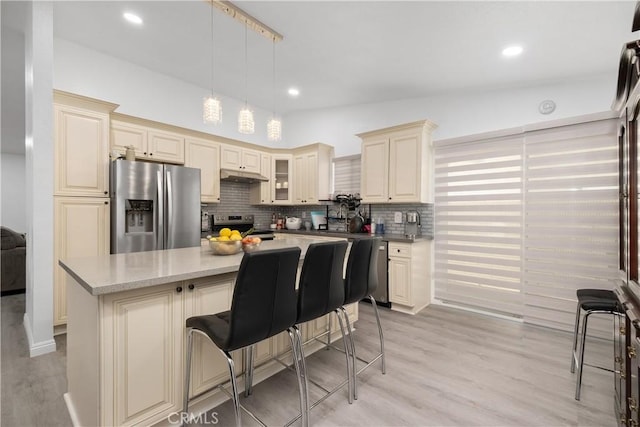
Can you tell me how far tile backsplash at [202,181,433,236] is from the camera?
4105 millimetres

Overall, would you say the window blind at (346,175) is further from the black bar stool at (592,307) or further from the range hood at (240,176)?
the black bar stool at (592,307)

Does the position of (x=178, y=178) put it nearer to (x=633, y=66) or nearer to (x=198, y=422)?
(x=198, y=422)

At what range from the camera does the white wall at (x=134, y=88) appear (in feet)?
10.6

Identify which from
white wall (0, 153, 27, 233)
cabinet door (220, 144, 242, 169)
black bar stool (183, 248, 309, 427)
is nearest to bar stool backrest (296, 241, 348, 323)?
black bar stool (183, 248, 309, 427)

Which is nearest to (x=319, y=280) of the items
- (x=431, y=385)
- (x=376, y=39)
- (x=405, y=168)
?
(x=431, y=385)

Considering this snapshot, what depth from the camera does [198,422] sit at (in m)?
1.72

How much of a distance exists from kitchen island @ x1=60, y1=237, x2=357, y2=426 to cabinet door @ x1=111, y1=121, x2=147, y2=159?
200cm

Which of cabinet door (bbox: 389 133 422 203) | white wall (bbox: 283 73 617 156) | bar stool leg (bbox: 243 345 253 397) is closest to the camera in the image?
bar stool leg (bbox: 243 345 253 397)

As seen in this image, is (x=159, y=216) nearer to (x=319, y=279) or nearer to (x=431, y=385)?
(x=319, y=279)

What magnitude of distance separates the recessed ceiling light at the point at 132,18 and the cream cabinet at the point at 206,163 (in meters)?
1.44

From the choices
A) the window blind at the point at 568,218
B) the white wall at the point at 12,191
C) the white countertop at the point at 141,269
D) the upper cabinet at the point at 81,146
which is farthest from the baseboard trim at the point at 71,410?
the white wall at the point at 12,191

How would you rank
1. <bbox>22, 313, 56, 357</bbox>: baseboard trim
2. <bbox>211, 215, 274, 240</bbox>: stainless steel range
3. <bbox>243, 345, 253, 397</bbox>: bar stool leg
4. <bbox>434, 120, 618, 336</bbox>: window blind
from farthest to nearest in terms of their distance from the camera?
<bbox>211, 215, 274, 240</bbox>: stainless steel range < <bbox>434, 120, 618, 336</bbox>: window blind < <bbox>22, 313, 56, 357</bbox>: baseboard trim < <bbox>243, 345, 253, 397</bbox>: bar stool leg

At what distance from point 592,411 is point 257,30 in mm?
3920

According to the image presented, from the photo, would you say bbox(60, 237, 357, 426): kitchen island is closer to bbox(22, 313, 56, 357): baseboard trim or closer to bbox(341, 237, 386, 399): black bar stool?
bbox(341, 237, 386, 399): black bar stool
